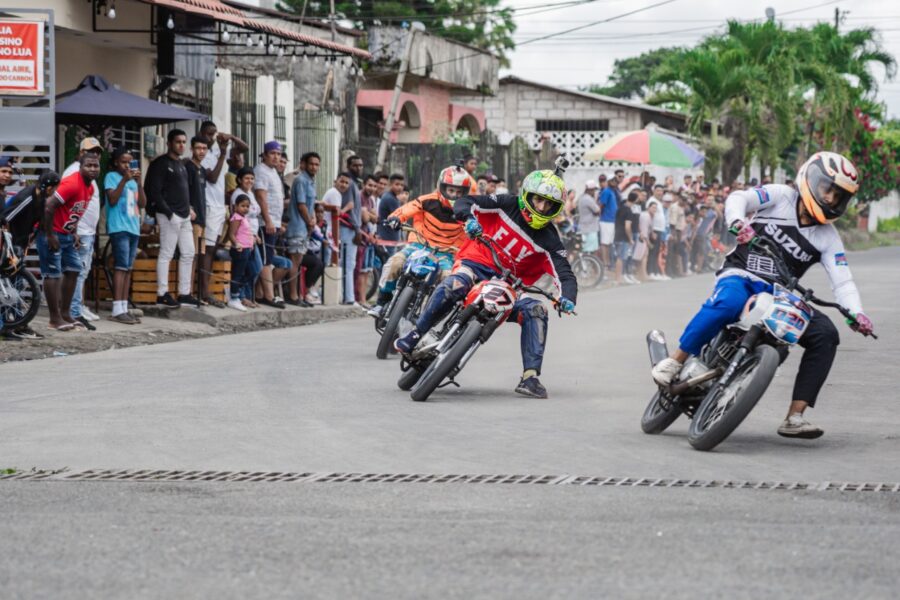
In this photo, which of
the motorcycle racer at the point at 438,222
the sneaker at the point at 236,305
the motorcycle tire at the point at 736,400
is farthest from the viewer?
the sneaker at the point at 236,305

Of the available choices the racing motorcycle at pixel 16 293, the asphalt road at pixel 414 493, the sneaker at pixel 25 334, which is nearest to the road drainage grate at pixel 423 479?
the asphalt road at pixel 414 493

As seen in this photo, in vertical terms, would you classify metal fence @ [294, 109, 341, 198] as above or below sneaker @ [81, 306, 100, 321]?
above

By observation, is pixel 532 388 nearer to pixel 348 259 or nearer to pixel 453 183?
pixel 453 183

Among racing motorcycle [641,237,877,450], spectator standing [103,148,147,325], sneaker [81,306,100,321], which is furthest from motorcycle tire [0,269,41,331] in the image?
racing motorcycle [641,237,877,450]

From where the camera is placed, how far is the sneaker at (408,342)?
36.7 feet

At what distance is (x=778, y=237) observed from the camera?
29.5 ft

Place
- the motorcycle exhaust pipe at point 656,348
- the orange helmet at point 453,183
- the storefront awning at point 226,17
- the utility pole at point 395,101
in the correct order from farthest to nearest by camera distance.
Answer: the utility pole at point 395,101 < the storefront awning at point 226,17 < the orange helmet at point 453,183 < the motorcycle exhaust pipe at point 656,348

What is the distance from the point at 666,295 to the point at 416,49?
12952 mm

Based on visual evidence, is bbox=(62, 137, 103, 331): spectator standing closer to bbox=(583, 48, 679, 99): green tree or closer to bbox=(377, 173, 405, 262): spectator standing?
bbox=(377, 173, 405, 262): spectator standing

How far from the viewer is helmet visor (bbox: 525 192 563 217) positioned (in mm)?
11203

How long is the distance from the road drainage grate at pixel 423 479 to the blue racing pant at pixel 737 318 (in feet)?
4.64

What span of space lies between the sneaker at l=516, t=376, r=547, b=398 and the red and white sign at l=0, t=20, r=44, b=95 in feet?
23.0

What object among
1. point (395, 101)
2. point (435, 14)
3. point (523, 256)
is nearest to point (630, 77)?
point (435, 14)

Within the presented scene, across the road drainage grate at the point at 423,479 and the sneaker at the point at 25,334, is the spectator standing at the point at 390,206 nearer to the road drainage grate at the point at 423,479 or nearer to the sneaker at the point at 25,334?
the sneaker at the point at 25,334
